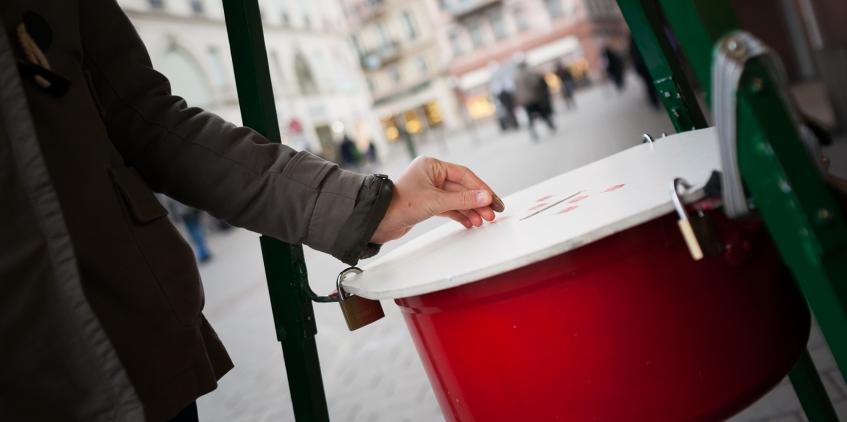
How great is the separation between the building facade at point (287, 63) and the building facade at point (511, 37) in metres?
6.04

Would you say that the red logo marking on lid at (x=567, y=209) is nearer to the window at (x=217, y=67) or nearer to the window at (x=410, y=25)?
the window at (x=217, y=67)

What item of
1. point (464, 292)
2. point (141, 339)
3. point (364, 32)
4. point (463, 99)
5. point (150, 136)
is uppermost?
point (364, 32)

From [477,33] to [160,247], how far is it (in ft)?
135

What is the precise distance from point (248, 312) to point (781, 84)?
20.5 ft

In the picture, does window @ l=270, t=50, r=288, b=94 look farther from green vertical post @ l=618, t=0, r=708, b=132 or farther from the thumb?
the thumb

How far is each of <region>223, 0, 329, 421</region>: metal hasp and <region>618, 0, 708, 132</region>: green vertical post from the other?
82 centimetres

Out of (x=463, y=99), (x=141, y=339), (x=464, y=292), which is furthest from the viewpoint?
(x=463, y=99)

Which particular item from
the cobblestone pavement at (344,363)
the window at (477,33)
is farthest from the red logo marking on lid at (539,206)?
the window at (477,33)

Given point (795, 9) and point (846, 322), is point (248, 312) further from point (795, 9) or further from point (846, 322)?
point (795, 9)

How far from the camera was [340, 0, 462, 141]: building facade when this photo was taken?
42.1 m

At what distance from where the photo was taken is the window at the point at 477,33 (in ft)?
133

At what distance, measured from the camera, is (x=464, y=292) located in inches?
43.8

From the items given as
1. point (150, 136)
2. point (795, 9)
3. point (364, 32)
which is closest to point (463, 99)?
point (364, 32)

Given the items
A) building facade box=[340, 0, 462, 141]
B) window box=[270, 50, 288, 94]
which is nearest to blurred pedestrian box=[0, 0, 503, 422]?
window box=[270, 50, 288, 94]
